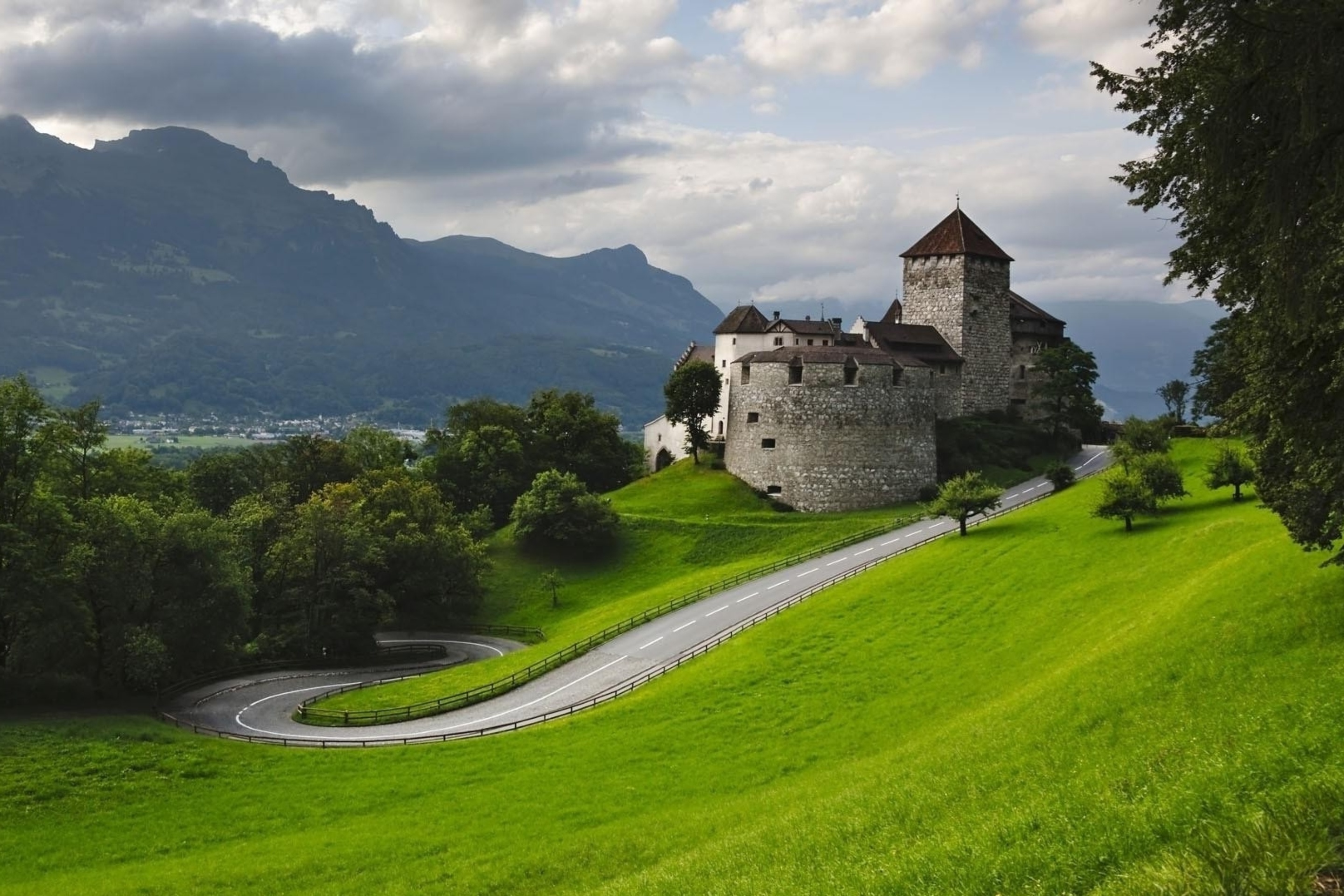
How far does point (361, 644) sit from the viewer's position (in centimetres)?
5688

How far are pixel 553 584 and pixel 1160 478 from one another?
3558cm

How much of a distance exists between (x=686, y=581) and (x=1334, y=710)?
45.8 metres

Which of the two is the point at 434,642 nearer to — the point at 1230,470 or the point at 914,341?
the point at 1230,470

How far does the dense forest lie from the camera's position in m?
40.0

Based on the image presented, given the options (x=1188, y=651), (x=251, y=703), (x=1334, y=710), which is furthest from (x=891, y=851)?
(x=251, y=703)

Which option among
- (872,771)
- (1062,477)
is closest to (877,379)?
(1062,477)

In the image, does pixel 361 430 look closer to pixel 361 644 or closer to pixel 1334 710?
pixel 361 644

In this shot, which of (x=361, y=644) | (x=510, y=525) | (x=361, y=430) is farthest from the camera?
(x=361, y=430)

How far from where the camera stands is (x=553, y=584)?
6506cm

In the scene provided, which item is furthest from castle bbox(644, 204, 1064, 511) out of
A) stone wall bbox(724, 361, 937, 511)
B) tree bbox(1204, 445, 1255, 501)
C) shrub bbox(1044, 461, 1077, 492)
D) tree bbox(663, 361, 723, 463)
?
tree bbox(1204, 445, 1255, 501)

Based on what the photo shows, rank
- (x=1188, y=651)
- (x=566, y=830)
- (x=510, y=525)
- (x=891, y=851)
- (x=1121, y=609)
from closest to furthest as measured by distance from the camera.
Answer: (x=891, y=851), (x=1188, y=651), (x=566, y=830), (x=1121, y=609), (x=510, y=525)

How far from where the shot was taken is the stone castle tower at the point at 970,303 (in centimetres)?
8362

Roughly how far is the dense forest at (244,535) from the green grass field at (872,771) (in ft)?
19.8

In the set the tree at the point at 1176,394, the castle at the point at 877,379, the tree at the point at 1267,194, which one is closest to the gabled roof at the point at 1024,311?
the castle at the point at 877,379
